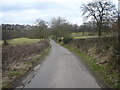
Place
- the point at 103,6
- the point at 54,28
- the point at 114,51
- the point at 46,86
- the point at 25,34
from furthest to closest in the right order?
the point at 25,34, the point at 54,28, the point at 103,6, the point at 114,51, the point at 46,86

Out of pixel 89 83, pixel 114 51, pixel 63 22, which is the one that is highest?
pixel 63 22

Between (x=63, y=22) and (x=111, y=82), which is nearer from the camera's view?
(x=111, y=82)

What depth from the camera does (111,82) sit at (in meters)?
7.20

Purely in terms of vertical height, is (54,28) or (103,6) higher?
(103,6)

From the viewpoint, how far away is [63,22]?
5959 cm

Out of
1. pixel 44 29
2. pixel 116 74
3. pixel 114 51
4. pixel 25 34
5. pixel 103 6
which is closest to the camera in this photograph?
pixel 116 74

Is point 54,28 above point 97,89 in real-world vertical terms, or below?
above

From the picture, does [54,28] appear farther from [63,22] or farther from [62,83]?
[62,83]

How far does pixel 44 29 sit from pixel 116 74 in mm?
45700

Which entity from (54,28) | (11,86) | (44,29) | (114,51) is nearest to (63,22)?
(54,28)

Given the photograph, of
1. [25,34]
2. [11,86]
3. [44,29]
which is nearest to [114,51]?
[11,86]

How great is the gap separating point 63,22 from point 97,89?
54.4 meters

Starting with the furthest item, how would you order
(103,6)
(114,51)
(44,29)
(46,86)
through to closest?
(44,29) < (103,6) < (114,51) < (46,86)

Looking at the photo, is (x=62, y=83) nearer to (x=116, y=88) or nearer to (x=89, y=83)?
(x=89, y=83)
